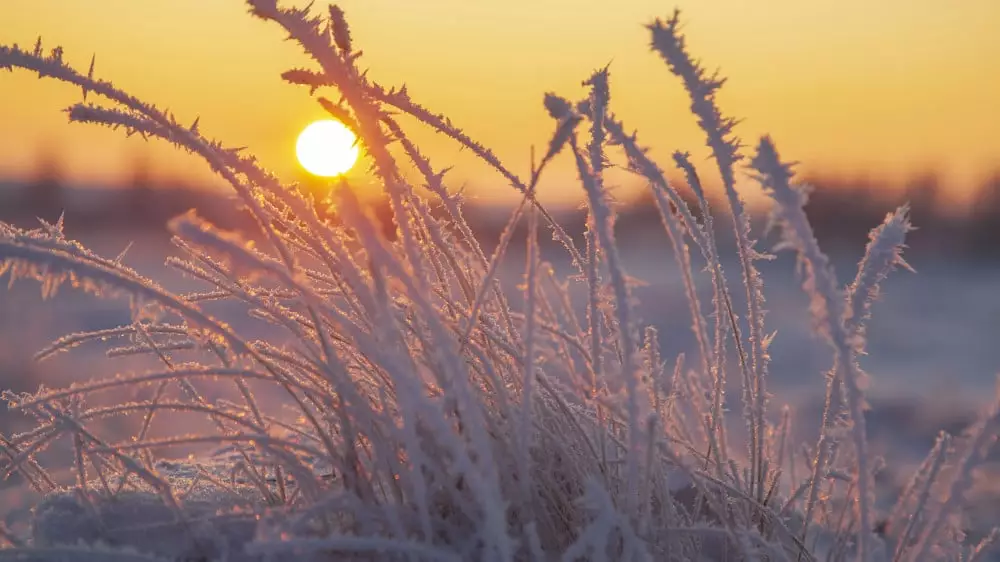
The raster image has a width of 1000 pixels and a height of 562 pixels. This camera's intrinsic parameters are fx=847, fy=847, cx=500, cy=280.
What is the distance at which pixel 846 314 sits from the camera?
2.86ft

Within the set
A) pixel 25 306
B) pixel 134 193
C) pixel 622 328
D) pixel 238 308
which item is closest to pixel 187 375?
pixel 622 328

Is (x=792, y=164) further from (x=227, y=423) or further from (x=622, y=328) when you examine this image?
(x=227, y=423)

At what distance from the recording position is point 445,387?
3.29ft

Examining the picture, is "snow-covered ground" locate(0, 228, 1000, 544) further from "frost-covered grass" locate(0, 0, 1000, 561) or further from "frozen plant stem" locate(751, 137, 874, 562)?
"frozen plant stem" locate(751, 137, 874, 562)

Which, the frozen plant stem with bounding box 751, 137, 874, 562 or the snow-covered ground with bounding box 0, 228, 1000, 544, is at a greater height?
the frozen plant stem with bounding box 751, 137, 874, 562

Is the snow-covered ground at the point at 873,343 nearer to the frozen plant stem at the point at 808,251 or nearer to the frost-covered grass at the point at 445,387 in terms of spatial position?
the frost-covered grass at the point at 445,387

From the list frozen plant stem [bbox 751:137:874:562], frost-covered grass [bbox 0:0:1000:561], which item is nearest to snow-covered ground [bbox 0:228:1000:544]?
frost-covered grass [bbox 0:0:1000:561]

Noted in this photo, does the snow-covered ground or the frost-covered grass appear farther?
the snow-covered ground

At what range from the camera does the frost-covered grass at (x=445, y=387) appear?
846 millimetres

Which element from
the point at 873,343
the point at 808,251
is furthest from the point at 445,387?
the point at 873,343

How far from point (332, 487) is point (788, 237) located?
630 millimetres

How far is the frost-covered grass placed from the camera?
85 centimetres

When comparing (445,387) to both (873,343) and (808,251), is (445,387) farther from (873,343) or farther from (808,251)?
(873,343)

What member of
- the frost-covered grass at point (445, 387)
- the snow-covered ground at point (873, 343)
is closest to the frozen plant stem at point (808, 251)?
the frost-covered grass at point (445, 387)
